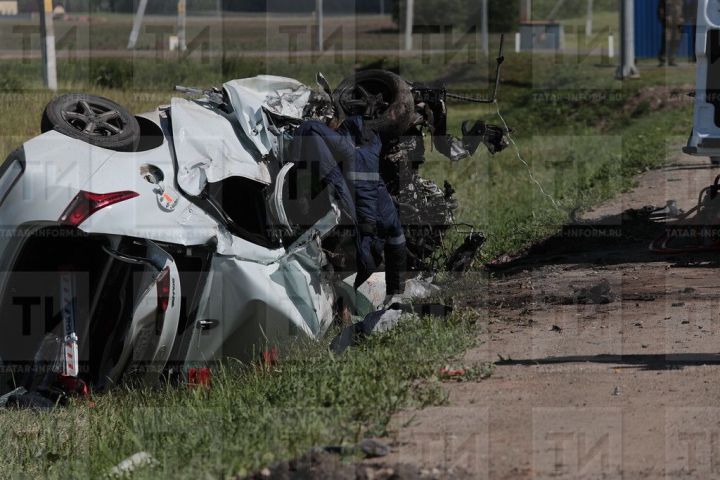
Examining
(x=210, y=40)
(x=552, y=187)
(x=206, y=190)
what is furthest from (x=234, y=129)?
(x=210, y=40)

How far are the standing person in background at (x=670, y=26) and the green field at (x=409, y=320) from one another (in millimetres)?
616

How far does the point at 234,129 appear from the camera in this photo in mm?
8680

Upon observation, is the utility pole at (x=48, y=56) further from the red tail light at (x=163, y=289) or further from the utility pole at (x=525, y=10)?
the utility pole at (x=525, y=10)

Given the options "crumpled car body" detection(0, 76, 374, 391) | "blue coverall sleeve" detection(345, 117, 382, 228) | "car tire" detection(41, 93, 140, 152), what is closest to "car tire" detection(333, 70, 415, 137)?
"blue coverall sleeve" detection(345, 117, 382, 228)

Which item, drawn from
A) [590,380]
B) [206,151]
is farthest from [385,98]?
[590,380]

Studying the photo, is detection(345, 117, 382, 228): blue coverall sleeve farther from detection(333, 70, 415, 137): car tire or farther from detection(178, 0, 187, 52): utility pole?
detection(178, 0, 187, 52): utility pole

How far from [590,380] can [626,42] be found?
22468 millimetres

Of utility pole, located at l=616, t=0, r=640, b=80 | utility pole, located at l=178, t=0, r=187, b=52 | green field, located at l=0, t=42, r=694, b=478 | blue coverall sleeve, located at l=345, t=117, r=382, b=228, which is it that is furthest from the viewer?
utility pole, located at l=178, t=0, r=187, b=52

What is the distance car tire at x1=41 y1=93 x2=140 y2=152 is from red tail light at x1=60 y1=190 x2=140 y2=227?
57 centimetres

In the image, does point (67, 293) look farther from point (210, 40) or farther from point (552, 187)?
point (210, 40)

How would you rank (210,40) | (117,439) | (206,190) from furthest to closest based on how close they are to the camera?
1. (210,40)
2. (206,190)
3. (117,439)

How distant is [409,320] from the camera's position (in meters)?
8.33

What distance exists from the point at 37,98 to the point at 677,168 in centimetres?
1078

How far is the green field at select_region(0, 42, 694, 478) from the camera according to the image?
6.22m
